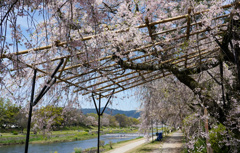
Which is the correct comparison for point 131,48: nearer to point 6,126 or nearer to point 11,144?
point 11,144

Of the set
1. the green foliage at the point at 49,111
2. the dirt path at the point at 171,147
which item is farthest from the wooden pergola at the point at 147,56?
the dirt path at the point at 171,147

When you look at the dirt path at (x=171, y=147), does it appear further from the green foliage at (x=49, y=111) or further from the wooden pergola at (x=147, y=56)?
the green foliage at (x=49, y=111)

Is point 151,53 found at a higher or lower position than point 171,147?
higher

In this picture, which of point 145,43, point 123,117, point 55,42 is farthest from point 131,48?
point 123,117

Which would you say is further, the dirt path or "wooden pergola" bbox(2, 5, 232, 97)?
the dirt path

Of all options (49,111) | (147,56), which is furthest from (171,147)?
(147,56)

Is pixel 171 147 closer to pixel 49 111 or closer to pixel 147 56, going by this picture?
pixel 49 111

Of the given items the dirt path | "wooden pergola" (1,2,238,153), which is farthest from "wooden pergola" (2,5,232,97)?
the dirt path

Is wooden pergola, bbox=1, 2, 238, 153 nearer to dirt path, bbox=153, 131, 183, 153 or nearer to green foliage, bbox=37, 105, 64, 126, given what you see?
green foliage, bbox=37, 105, 64, 126

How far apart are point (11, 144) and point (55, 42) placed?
18.3 m

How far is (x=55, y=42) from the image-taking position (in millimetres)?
2326

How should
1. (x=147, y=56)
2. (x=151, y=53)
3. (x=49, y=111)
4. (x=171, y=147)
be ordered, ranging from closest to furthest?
(x=151, y=53) → (x=147, y=56) → (x=49, y=111) → (x=171, y=147)

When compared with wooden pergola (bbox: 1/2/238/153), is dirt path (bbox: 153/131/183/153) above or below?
below

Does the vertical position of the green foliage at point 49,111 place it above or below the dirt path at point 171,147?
above
